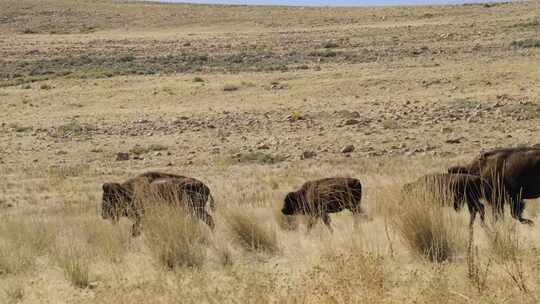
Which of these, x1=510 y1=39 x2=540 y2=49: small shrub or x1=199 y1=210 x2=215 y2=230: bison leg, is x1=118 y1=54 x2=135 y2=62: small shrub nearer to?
x1=510 y1=39 x2=540 y2=49: small shrub

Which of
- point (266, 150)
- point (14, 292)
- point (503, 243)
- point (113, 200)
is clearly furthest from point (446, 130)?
point (14, 292)

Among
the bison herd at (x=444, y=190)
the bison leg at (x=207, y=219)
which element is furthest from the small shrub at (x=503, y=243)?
the bison leg at (x=207, y=219)

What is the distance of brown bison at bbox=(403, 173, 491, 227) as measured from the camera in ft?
30.2

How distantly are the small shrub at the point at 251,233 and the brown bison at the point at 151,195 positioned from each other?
16.6 inches

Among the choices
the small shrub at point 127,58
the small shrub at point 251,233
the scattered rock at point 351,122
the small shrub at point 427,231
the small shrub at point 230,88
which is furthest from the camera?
the small shrub at point 127,58

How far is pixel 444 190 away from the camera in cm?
878

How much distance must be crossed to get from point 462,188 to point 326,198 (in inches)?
77.5

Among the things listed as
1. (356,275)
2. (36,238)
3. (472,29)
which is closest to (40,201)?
(36,238)

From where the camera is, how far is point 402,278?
272 inches

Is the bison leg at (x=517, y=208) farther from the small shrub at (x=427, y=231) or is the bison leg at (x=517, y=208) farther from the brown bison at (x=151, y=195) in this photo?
the brown bison at (x=151, y=195)

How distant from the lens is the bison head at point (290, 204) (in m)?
10.9

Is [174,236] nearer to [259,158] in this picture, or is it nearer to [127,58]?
[259,158]

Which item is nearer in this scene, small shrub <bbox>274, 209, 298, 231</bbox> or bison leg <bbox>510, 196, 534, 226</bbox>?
bison leg <bbox>510, 196, 534, 226</bbox>

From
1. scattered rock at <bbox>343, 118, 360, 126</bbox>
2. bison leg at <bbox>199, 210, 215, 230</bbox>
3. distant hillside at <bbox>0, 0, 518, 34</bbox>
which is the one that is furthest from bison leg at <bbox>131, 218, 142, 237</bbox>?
distant hillside at <bbox>0, 0, 518, 34</bbox>
